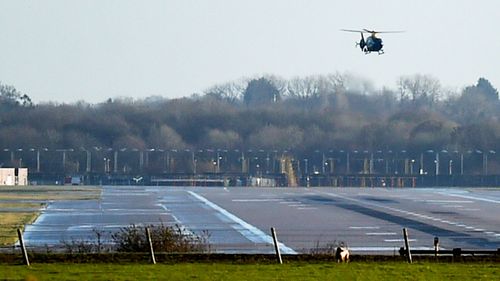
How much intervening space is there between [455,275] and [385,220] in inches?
1355

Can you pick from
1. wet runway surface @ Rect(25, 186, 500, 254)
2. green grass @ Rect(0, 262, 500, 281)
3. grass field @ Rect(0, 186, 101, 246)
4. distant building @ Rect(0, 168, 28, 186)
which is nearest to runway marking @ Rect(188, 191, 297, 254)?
wet runway surface @ Rect(25, 186, 500, 254)

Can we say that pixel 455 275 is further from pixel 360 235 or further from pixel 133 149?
pixel 133 149

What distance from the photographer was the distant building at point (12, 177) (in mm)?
128725

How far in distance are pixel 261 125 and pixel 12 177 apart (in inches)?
2439

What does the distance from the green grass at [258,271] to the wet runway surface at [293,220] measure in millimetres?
9308

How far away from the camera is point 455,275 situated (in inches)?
1093

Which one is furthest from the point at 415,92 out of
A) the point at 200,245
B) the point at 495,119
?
the point at 200,245

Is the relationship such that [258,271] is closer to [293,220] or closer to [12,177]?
[293,220]

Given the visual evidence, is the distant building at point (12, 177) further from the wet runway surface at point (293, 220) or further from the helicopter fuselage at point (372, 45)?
the helicopter fuselage at point (372, 45)

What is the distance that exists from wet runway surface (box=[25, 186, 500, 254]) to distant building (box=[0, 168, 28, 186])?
39235 millimetres

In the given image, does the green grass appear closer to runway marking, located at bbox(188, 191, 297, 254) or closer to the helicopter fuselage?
runway marking, located at bbox(188, 191, 297, 254)

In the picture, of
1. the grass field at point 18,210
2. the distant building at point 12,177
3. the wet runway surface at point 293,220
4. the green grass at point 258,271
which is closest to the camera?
the green grass at point 258,271

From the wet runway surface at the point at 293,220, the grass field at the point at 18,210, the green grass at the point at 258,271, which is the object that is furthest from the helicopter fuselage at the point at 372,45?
the green grass at the point at 258,271

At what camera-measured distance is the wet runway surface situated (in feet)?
150
